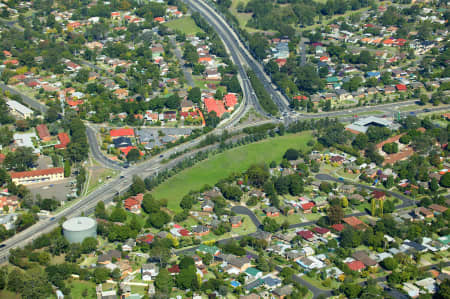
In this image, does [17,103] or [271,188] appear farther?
[17,103]

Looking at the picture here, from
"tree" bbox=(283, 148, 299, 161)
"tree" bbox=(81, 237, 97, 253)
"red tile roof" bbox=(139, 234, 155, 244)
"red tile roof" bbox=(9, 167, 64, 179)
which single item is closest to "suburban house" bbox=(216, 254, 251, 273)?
"red tile roof" bbox=(139, 234, 155, 244)

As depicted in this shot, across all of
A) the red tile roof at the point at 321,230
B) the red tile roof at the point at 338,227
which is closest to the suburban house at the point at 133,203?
the red tile roof at the point at 321,230

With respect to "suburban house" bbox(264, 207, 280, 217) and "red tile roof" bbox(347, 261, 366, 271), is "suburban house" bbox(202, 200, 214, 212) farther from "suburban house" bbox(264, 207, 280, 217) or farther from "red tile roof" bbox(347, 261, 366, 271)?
"red tile roof" bbox(347, 261, 366, 271)

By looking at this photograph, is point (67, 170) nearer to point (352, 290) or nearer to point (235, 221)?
point (235, 221)

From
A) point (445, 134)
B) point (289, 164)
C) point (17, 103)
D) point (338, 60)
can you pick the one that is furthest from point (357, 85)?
point (17, 103)

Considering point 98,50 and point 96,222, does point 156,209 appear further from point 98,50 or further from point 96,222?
→ point 98,50

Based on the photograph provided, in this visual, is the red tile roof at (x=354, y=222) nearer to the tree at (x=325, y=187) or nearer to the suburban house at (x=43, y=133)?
the tree at (x=325, y=187)

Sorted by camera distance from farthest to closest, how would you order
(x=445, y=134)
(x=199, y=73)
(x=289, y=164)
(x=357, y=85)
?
(x=199, y=73)
(x=357, y=85)
(x=445, y=134)
(x=289, y=164)

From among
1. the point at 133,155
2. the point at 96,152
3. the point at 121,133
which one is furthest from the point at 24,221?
the point at 121,133
